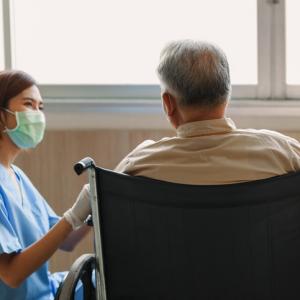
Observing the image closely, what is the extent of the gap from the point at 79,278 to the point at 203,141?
16.9 inches

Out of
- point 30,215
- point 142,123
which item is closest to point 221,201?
point 30,215

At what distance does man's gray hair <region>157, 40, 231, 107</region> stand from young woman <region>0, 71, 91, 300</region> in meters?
0.36

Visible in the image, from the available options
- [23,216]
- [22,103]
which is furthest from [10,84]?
[23,216]

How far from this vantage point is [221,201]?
1.31m

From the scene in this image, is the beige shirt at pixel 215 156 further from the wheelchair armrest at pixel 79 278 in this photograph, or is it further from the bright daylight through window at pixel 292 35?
the bright daylight through window at pixel 292 35

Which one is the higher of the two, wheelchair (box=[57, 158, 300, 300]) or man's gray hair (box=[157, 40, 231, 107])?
man's gray hair (box=[157, 40, 231, 107])

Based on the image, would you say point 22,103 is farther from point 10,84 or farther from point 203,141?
point 203,141

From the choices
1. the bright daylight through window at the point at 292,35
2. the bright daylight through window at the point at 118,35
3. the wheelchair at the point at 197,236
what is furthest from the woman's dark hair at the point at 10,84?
the bright daylight through window at the point at 292,35

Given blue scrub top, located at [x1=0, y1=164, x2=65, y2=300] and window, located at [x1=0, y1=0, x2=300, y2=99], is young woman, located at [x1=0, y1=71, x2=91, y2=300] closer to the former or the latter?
blue scrub top, located at [x1=0, y1=164, x2=65, y2=300]

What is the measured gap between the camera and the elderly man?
4.50 feet

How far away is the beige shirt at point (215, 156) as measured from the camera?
1.37 metres

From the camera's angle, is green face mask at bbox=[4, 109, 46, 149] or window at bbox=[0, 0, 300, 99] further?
window at bbox=[0, 0, 300, 99]

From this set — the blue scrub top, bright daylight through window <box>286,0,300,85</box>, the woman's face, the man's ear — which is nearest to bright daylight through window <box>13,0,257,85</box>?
bright daylight through window <box>286,0,300,85</box>

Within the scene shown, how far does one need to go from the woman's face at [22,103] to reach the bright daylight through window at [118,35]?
662 mm
